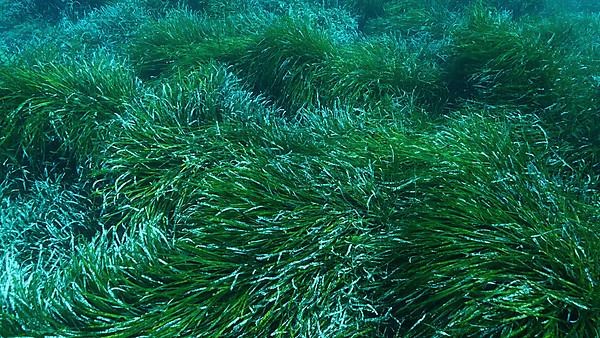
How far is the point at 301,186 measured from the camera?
2.52m

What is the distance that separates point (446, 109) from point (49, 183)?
9.27 feet

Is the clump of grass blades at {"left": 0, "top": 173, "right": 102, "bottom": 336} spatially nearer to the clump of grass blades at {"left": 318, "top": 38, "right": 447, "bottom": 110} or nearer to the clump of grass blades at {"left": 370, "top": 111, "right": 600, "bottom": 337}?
the clump of grass blades at {"left": 370, "top": 111, "right": 600, "bottom": 337}

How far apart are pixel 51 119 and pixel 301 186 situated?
173 cm

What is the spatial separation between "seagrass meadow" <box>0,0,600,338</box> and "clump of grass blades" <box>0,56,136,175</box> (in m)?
0.01

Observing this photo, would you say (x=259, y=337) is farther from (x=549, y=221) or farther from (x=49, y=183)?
(x=49, y=183)

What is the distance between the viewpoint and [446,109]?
370 centimetres

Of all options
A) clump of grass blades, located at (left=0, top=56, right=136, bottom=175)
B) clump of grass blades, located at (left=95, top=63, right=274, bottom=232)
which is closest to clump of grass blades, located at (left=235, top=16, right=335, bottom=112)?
clump of grass blades, located at (left=95, top=63, right=274, bottom=232)

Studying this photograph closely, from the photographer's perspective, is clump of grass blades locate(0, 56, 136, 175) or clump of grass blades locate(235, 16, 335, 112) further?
clump of grass blades locate(235, 16, 335, 112)

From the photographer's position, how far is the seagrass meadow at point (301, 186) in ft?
6.51

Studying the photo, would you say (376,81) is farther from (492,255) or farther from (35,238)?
(35,238)

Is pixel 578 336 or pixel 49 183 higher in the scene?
pixel 578 336

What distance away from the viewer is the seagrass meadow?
6.51 feet

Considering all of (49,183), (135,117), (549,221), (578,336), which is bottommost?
(49,183)

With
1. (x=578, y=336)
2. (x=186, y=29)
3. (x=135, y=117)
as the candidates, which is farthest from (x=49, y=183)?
(x=578, y=336)
